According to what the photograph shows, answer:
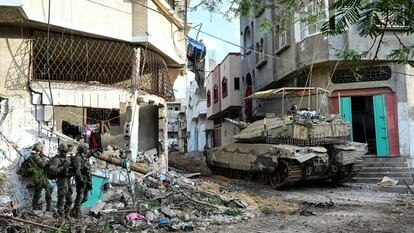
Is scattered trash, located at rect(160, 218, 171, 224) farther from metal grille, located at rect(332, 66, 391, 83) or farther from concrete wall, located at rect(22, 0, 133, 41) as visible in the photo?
metal grille, located at rect(332, 66, 391, 83)

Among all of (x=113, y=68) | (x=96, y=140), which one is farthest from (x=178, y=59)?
(x=96, y=140)

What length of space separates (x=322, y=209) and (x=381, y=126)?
708 cm

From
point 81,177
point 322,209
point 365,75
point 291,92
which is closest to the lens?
point 81,177

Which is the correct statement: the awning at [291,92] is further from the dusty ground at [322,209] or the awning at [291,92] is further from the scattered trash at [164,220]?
the scattered trash at [164,220]

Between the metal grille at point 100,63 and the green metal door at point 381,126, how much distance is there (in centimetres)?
735

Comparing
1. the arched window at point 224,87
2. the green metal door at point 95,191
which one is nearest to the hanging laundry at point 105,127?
the green metal door at point 95,191

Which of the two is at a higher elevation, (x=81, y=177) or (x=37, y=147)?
(x=37, y=147)

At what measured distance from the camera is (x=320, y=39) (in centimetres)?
1582

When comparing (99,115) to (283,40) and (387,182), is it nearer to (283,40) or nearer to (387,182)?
(387,182)

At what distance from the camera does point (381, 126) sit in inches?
615

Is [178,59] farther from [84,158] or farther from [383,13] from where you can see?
[383,13]

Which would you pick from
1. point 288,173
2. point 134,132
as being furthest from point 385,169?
point 134,132

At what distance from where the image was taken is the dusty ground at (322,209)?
770 centimetres

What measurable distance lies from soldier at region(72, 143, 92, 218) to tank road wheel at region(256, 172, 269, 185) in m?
6.98
